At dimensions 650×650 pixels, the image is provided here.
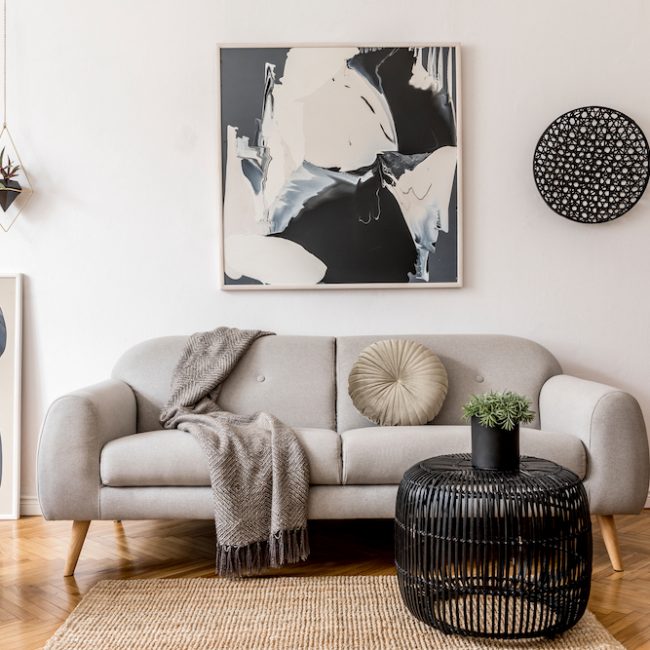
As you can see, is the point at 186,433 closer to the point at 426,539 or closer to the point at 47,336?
the point at 426,539

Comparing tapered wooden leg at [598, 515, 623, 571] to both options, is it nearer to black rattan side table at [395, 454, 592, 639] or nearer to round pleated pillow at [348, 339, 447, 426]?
black rattan side table at [395, 454, 592, 639]

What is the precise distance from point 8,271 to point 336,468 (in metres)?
1.92

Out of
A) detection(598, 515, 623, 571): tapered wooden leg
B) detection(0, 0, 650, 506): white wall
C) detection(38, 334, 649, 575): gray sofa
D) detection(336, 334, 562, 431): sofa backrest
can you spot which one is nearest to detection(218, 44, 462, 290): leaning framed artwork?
detection(0, 0, 650, 506): white wall

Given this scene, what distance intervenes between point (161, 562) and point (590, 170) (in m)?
2.50

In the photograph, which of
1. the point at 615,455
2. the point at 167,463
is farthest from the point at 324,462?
the point at 615,455

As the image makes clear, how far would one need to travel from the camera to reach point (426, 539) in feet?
6.73

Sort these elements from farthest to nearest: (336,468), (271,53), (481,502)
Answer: (271,53)
(336,468)
(481,502)

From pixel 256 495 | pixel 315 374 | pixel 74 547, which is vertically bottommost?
pixel 74 547

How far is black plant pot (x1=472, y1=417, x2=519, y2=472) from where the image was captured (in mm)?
2080

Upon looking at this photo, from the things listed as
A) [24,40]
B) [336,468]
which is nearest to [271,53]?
[24,40]

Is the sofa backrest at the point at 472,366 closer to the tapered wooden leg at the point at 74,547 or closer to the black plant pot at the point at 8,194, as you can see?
the tapered wooden leg at the point at 74,547

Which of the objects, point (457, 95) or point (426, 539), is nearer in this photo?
point (426, 539)

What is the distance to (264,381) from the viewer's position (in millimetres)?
3160

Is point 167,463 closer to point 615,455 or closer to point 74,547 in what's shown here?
point 74,547
